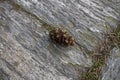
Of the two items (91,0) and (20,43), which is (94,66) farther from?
(91,0)

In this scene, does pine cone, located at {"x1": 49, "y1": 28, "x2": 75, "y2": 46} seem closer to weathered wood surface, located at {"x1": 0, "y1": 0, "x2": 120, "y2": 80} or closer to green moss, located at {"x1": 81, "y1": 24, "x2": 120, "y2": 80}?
weathered wood surface, located at {"x1": 0, "y1": 0, "x2": 120, "y2": 80}

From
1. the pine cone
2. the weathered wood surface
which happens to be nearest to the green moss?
the weathered wood surface

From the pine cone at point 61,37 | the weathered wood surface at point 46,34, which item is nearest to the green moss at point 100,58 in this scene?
the weathered wood surface at point 46,34

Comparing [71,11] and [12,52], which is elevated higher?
[71,11]

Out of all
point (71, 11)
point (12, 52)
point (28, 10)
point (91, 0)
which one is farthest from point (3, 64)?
point (91, 0)

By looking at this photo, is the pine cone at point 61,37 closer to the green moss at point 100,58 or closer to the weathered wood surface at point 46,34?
the weathered wood surface at point 46,34
